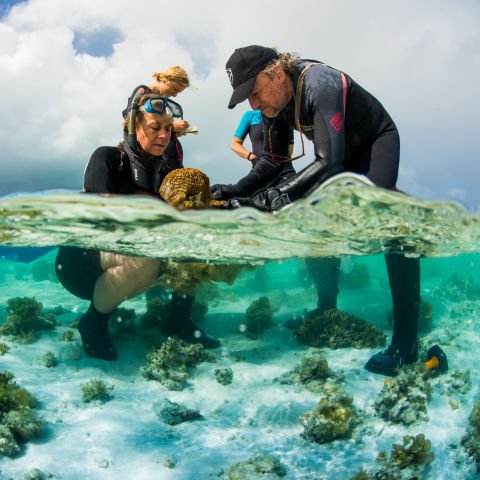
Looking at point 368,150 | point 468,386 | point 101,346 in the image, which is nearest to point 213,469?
point 101,346

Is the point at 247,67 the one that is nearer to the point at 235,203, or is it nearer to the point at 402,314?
the point at 235,203

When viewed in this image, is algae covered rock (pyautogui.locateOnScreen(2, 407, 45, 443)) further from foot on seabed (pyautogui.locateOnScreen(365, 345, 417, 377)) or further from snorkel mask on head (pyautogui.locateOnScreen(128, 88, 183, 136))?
foot on seabed (pyautogui.locateOnScreen(365, 345, 417, 377))

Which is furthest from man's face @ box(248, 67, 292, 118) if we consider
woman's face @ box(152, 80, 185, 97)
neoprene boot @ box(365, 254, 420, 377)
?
neoprene boot @ box(365, 254, 420, 377)

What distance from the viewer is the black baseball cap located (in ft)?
13.2

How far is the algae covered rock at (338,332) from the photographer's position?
9.00 meters

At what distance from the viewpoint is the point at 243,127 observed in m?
7.57

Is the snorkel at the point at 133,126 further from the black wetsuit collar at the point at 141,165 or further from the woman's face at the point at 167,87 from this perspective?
the woman's face at the point at 167,87

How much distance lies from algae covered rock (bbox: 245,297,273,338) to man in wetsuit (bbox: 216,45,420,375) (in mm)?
5804

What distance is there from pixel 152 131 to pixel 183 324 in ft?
18.1

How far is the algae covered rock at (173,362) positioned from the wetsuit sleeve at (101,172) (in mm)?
4060

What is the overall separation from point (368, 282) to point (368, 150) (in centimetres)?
1838

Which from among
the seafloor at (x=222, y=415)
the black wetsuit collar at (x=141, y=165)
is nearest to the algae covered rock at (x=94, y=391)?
the seafloor at (x=222, y=415)

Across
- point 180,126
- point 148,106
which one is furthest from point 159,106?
point 180,126

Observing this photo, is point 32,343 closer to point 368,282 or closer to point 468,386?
point 468,386
